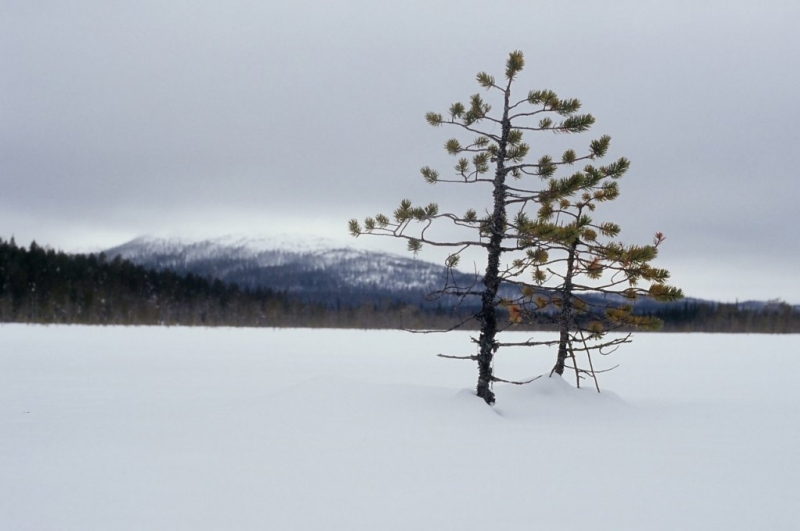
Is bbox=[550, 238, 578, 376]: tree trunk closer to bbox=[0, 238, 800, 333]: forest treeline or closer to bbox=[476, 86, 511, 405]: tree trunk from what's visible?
bbox=[476, 86, 511, 405]: tree trunk

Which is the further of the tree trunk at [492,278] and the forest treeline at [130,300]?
the forest treeline at [130,300]

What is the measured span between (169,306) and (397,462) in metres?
88.4

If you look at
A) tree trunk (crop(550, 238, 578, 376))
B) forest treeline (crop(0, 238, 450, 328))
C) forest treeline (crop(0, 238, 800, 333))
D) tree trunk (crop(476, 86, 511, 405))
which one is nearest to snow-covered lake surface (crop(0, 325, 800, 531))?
tree trunk (crop(476, 86, 511, 405))

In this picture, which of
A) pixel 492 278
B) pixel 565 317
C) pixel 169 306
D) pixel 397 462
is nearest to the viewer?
pixel 397 462

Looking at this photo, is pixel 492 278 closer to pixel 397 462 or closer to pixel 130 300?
pixel 397 462

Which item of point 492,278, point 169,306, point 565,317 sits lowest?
point 169,306

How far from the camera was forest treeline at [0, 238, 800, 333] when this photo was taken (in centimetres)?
7056

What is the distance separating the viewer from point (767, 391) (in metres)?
16.2

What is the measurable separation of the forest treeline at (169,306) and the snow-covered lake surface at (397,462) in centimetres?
3819

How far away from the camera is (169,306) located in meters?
88.0

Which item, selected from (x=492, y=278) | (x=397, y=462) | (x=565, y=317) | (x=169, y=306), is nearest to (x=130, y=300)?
(x=169, y=306)

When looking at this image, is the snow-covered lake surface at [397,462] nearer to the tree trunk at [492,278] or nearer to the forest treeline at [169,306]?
the tree trunk at [492,278]

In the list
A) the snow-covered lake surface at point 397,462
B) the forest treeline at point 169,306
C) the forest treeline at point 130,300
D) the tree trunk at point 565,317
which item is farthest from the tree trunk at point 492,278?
the forest treeline at point 130,300

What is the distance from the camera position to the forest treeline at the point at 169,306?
70.6 m
